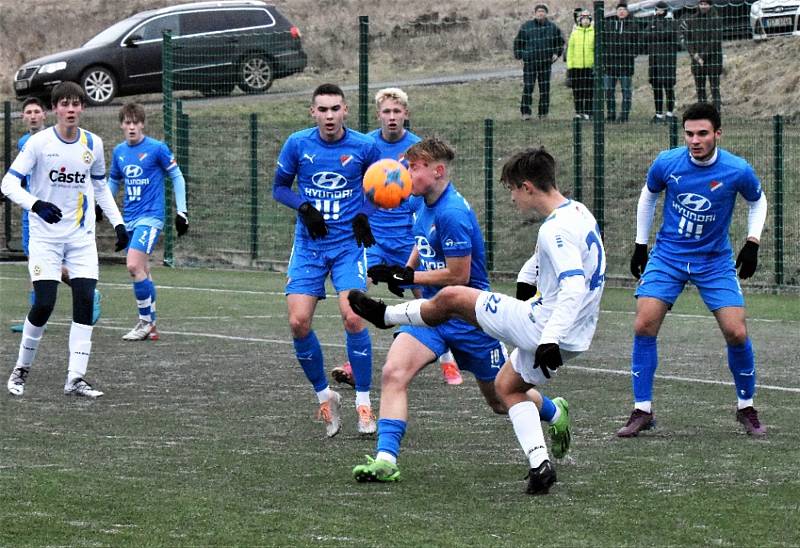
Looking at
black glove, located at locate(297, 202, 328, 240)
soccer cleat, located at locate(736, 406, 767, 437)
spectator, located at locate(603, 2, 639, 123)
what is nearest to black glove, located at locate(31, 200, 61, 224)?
black glove, located at locate(297, 202, 328, 240)

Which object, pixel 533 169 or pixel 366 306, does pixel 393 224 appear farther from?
pixel 533 169

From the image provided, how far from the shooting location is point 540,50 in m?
22.6

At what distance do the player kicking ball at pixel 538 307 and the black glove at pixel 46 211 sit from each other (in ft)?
11.8

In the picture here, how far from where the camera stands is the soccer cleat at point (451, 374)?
11.7m

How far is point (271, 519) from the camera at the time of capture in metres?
6.74

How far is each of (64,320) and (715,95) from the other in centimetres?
896

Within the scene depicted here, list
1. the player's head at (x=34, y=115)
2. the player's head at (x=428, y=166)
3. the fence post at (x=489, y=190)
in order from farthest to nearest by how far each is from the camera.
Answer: the fence post at (x=489, y=190) → the player's head at (x=34, y=115) → the player's head at (x=428, y=166)

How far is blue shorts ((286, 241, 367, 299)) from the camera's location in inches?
380

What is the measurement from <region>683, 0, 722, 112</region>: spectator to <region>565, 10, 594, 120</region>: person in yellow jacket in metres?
1.33

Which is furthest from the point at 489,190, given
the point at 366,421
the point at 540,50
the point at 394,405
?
the point at 394,405

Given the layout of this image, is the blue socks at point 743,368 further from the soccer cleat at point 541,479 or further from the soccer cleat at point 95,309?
the soccer cleat at point 95,309

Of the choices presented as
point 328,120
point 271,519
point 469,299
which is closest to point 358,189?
point 328,120

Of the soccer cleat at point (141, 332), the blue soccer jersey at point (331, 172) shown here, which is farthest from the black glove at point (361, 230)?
the soccer cleat at point (141, 332)

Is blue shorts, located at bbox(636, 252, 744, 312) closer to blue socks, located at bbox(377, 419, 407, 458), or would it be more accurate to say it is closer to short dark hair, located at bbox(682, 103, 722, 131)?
short dark hair, located at bbox(682, 103, 722, 131)
